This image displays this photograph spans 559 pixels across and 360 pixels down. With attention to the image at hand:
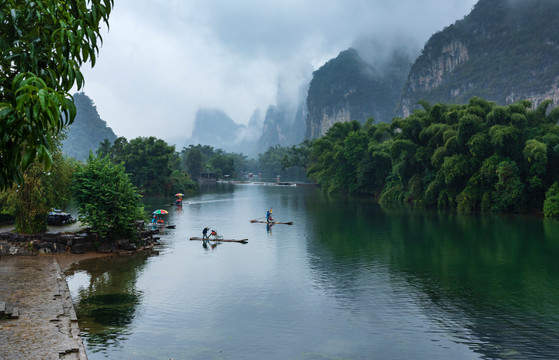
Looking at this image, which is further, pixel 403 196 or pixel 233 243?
pixel 403 196

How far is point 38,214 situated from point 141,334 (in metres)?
15.7

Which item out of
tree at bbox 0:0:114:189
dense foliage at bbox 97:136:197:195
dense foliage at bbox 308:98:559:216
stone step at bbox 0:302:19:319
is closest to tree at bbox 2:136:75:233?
stone step at bbox 0:302:19:319

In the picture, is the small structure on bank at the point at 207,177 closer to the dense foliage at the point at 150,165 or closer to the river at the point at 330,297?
the dense foliage at the point at 150,165

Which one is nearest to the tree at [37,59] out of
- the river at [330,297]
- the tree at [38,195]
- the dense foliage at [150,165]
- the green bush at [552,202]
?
the river at [330,297]

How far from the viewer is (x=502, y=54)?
168625 mm

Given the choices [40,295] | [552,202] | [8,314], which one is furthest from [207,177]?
[8,314]

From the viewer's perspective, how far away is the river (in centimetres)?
1460

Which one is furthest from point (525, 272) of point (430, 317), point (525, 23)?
point (525, 23)

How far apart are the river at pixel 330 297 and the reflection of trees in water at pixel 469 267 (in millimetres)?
85

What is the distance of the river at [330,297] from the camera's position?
47.9 feet

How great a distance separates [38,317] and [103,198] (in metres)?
13.4

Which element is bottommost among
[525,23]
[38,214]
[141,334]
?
[141,334]

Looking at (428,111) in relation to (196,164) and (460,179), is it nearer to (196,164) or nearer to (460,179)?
(460,179)

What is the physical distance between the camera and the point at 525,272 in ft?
79.0
